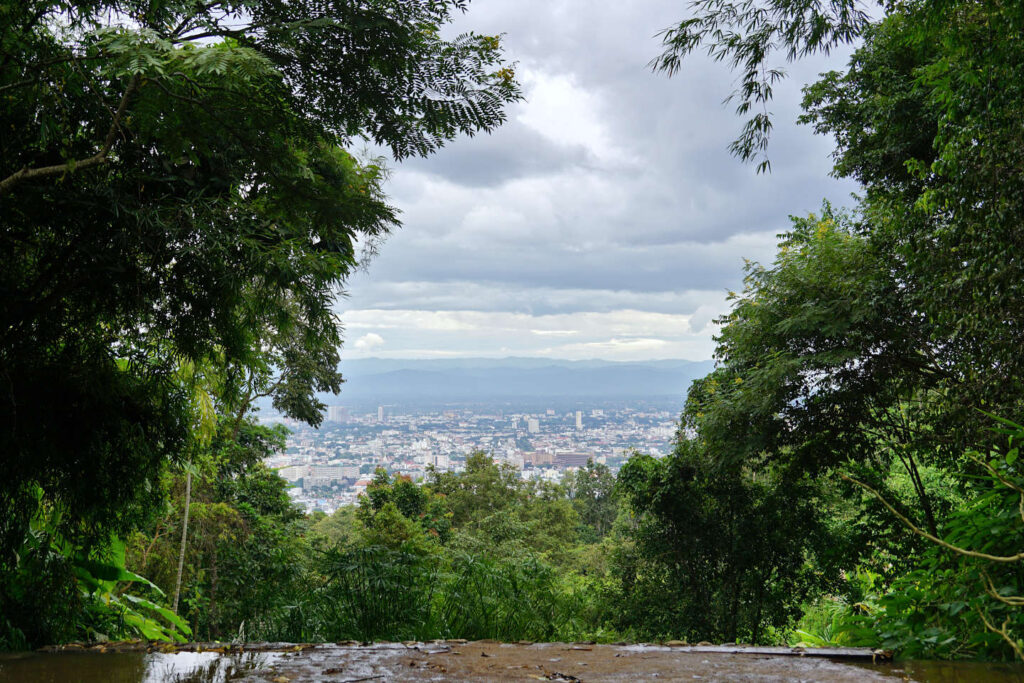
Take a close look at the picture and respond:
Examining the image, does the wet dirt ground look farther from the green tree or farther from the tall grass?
the green tree

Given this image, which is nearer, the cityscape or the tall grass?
the tall grass

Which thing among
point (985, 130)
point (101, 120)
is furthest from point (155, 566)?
point (985, 130)

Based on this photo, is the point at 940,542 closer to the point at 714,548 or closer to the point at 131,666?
the point at 131,666

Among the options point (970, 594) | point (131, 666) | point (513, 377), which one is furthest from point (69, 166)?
point (513, 377)

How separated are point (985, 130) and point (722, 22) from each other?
1866 millimetres

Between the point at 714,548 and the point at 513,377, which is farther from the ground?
the point at 513,377

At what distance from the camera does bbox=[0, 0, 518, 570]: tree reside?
9.98 ft

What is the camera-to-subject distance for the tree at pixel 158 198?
3.04 m

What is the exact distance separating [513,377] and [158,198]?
178389 millimetres

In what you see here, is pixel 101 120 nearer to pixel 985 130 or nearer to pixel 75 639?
pixel 75 639

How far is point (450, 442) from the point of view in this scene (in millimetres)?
48188

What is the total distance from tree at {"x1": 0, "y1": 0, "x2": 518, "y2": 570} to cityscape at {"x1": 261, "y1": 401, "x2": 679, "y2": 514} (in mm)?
6252

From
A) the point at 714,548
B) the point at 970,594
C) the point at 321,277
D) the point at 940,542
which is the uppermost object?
the point at 321,277

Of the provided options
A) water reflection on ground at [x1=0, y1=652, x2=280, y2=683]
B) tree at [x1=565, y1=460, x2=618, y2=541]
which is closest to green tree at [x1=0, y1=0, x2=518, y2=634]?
water reflection on ground at [x1=0, y1=652, x2=280, y2=683]
